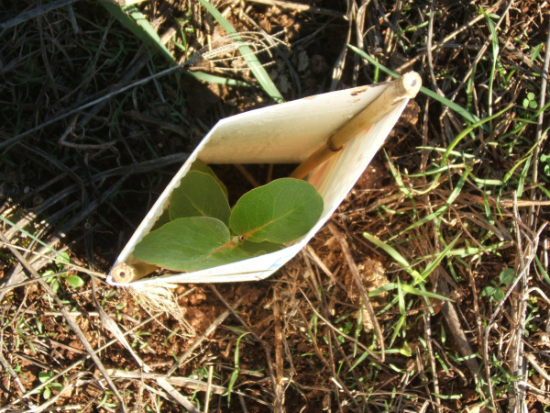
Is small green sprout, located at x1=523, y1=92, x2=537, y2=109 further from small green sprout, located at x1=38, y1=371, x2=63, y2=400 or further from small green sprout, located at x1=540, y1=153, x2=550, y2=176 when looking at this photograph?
small green sprout, located at x1=38, y1=371, x2=63, y2=400

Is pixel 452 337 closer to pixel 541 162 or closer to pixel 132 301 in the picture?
pixel 541 162

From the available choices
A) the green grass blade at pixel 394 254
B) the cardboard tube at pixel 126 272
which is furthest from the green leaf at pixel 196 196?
the green grass blade at pixel 394 254

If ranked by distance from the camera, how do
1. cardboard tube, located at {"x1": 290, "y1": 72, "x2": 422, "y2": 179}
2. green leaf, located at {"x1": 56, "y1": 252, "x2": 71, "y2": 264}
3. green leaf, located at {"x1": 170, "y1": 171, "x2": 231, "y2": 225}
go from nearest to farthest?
cardboard tube, located at {"x1": 290, "y1": 72, "x2": 422, "y2": 179} < green leaf, located at {"x1": 170, "y1": 171, "x2": 231, "y2": 225} < green leaf, located at {"x1": 56, "y1": 252, "x2": 71, "y2": 264}

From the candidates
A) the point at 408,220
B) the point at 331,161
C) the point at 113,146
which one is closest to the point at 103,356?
the point at 113,146

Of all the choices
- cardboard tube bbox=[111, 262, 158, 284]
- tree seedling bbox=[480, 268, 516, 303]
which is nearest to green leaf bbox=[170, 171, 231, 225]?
cardboard tube bbox=[111, 262, 158, 284]

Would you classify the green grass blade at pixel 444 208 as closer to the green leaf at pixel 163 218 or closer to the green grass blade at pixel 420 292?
→ the green grass blade at pixel 420 292

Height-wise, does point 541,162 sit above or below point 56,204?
below
